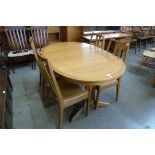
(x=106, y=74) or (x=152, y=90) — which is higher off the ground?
(x=106, y=74)

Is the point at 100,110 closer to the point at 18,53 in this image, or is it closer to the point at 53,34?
the point at 18,53

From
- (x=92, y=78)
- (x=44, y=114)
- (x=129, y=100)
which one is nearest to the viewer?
(x=92, y=78)

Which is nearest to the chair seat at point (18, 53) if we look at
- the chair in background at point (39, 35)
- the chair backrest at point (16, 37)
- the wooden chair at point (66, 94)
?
the chair backrest at point (16, 37)

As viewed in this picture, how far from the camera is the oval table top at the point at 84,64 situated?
161cm

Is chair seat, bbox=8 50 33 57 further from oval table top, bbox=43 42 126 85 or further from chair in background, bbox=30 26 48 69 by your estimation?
oval table top, bbox=43 42 126 85

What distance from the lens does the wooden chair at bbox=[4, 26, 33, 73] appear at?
123 inches

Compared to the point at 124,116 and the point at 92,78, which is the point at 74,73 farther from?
the point at 124,116

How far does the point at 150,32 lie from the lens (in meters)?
5.26

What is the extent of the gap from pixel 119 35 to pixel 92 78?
340 centimetres

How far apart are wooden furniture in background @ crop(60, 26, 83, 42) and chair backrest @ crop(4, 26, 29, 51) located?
39.0 inches

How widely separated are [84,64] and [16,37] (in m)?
2.06

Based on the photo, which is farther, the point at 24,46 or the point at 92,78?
the point at 24,46

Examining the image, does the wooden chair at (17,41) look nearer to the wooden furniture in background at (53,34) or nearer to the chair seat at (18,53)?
the chair seat at (18,53)

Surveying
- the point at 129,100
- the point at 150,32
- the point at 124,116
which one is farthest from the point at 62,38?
the point at 150,32
